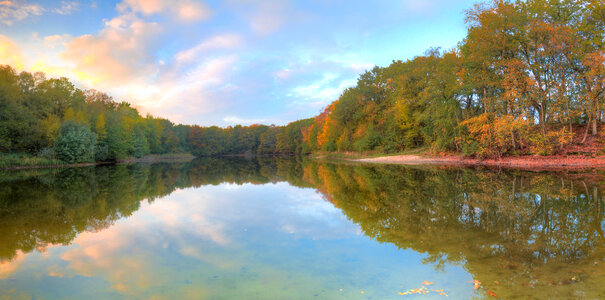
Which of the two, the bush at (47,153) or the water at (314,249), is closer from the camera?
the water at (314,249)

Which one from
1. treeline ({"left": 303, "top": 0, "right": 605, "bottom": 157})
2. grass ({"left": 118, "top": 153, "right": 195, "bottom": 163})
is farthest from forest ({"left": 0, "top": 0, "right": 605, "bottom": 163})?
grass ({"left": 118, "top": 153, "right": 195, "bottom": 163})

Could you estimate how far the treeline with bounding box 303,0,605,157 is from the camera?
22328mm

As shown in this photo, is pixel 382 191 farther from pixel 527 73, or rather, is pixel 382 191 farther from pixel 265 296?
pixel 527 73

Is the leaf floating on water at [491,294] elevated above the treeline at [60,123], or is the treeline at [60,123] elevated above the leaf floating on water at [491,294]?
the treeline at [60,123]

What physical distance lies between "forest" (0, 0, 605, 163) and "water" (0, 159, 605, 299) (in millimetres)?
16748

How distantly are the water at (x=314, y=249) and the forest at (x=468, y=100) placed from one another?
16748 mm

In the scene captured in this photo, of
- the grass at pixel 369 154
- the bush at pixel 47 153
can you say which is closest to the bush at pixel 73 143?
the bush at pixel 47 153

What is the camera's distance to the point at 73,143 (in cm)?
3516

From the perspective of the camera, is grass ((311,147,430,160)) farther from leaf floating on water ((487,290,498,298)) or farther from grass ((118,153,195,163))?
grass ((118,153,195,163))

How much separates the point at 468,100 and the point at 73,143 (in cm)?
4432

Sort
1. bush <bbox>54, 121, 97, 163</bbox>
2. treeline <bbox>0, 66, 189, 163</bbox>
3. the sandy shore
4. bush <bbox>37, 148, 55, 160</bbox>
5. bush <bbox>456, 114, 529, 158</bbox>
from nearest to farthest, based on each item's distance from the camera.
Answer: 1. the sandy shore
2. bush <bbox>456, 114, 529, 158</bbox>
3. treeline <bbox>0, 66, 189, 163</bbox>
4. bush <bbox>37, 148, 55, 160</bbox>
5. bush <bbox>54, 121, 97, 163</bbox>

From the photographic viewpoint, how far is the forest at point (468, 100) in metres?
22.9

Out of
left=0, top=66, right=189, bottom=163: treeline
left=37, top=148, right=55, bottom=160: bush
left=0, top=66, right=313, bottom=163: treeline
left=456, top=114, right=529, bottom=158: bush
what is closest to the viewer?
left=456, top=114, right=529, bottom=158: bush

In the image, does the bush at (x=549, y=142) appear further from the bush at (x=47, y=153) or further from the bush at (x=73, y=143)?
the bush at (x=47, y=153)
